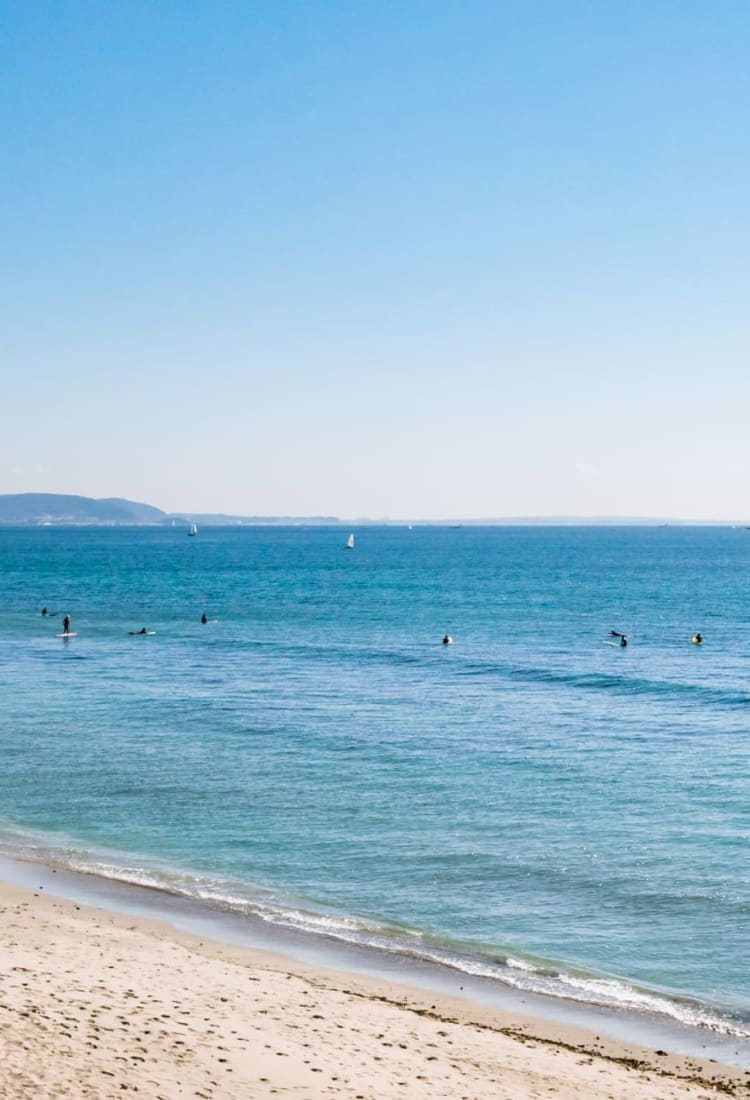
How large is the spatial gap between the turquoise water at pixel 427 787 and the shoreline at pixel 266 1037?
2.28 metres

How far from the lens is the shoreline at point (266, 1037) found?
12977mm

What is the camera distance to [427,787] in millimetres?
31391

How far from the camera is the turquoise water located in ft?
69.3

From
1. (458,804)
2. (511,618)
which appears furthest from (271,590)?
(458,804)

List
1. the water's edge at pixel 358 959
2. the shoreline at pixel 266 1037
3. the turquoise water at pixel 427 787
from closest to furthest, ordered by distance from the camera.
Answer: the shoreline at pixel 266 1037 → the water's edge at pixel 358 959 → the turquoise water at pixel 427 787

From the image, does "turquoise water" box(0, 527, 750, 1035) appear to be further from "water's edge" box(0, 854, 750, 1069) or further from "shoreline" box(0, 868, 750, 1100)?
"shoreline" box(0, 868, 750, 1100)

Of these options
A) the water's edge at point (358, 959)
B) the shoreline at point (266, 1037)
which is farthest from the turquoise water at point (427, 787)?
the shoreline at point (266, 1037)

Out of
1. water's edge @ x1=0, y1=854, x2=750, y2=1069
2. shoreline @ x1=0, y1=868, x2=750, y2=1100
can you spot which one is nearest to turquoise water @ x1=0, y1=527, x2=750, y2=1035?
water's edge @ x1=0, y1=854, x2=750, y2=1069

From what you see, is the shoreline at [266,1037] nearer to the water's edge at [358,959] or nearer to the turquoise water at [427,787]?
the water's edge at [358,959]

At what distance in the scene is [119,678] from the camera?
51812 mm

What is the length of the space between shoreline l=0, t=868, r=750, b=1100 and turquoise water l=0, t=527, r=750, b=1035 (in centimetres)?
228

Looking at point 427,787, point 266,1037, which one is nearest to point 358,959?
point 266,1037

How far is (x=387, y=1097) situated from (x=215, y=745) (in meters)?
24.6

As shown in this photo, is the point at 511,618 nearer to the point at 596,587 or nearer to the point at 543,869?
the point at 596,587
